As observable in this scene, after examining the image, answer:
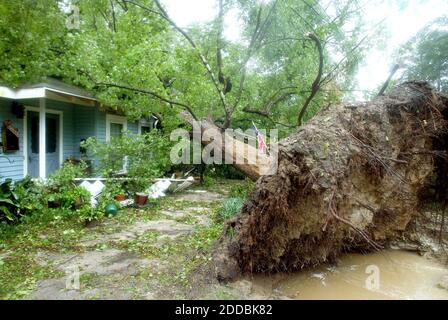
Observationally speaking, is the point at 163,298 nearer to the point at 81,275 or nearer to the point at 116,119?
the point at 81,275

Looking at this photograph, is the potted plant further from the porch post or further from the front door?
the front door

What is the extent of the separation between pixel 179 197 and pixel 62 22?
505 cm

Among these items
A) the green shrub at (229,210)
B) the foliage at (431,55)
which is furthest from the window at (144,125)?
the foliage at (431,55)

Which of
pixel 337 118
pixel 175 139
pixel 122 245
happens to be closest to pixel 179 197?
pixel 175 139

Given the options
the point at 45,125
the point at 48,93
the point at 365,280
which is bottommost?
the point at 365,280

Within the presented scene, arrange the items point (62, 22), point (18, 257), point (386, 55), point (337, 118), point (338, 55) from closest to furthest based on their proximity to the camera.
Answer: point (18, 257) → point (337, 118) → point (62, 22) → point (338, 55) → point (386, 55)

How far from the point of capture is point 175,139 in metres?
8.99

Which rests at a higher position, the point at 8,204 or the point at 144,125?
the point at 144,125

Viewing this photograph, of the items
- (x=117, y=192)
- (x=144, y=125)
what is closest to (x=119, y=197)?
(x=117, y=192)

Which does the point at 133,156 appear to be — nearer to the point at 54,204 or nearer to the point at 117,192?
the point at 117,192

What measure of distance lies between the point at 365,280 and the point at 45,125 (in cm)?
797

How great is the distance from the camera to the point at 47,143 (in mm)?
8031

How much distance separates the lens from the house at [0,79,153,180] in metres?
6.60

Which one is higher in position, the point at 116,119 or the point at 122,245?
the point at 116,119
